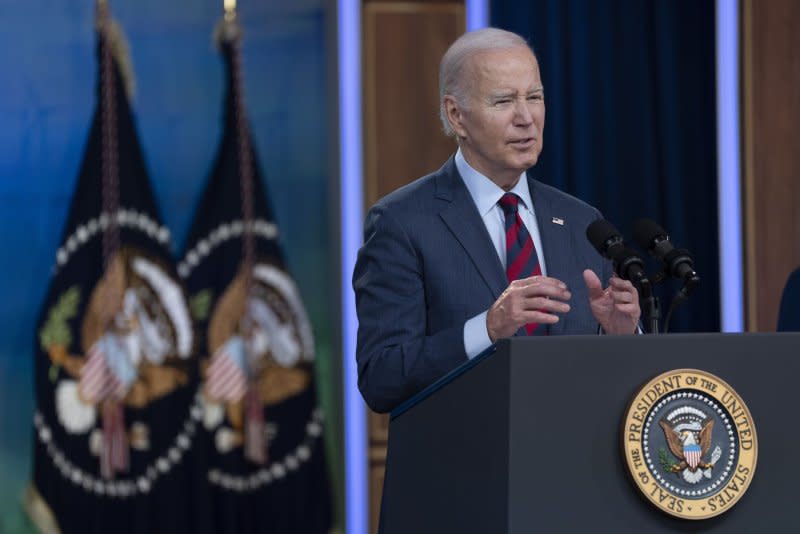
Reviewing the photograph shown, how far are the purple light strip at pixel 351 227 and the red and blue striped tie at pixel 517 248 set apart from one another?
2110mm

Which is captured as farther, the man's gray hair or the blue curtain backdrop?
the blue curtain backdrop

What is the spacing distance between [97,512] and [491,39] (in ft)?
8.53

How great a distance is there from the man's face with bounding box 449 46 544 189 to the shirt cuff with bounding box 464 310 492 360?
430 millimetres

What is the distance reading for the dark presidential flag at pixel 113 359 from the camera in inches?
162

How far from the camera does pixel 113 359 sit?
13.6 feet

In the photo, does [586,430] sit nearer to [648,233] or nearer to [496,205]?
[648,233]

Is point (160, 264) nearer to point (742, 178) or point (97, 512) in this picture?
point (97, 512)

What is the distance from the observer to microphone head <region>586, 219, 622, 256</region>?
1.77m

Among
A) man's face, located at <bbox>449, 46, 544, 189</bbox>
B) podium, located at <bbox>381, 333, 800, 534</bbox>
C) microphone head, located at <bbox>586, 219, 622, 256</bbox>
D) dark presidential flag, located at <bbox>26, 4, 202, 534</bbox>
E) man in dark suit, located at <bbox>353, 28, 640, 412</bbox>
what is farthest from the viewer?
dark presidential flag, located at <bbox>26, 4, 202, 534</bbox>

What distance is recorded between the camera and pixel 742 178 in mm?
4348

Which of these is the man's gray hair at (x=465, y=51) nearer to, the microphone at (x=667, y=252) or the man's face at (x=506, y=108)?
the man's face at (x=506, y=108)

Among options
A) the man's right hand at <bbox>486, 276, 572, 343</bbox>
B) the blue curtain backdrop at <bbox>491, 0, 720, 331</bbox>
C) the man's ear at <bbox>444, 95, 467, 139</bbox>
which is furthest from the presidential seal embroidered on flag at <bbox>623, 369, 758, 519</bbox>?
the blue curtain backdrop at <bbox>491, 0, 720, 331</bbox>

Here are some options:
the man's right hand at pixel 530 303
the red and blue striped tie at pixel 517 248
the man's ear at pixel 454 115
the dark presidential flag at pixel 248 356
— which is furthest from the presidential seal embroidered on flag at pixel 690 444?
the dark presidential flag at pixel 248 356

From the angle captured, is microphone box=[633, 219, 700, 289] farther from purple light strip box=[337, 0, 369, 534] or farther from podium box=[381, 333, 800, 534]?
purple light strip box=[337, 0, 369, 534]
